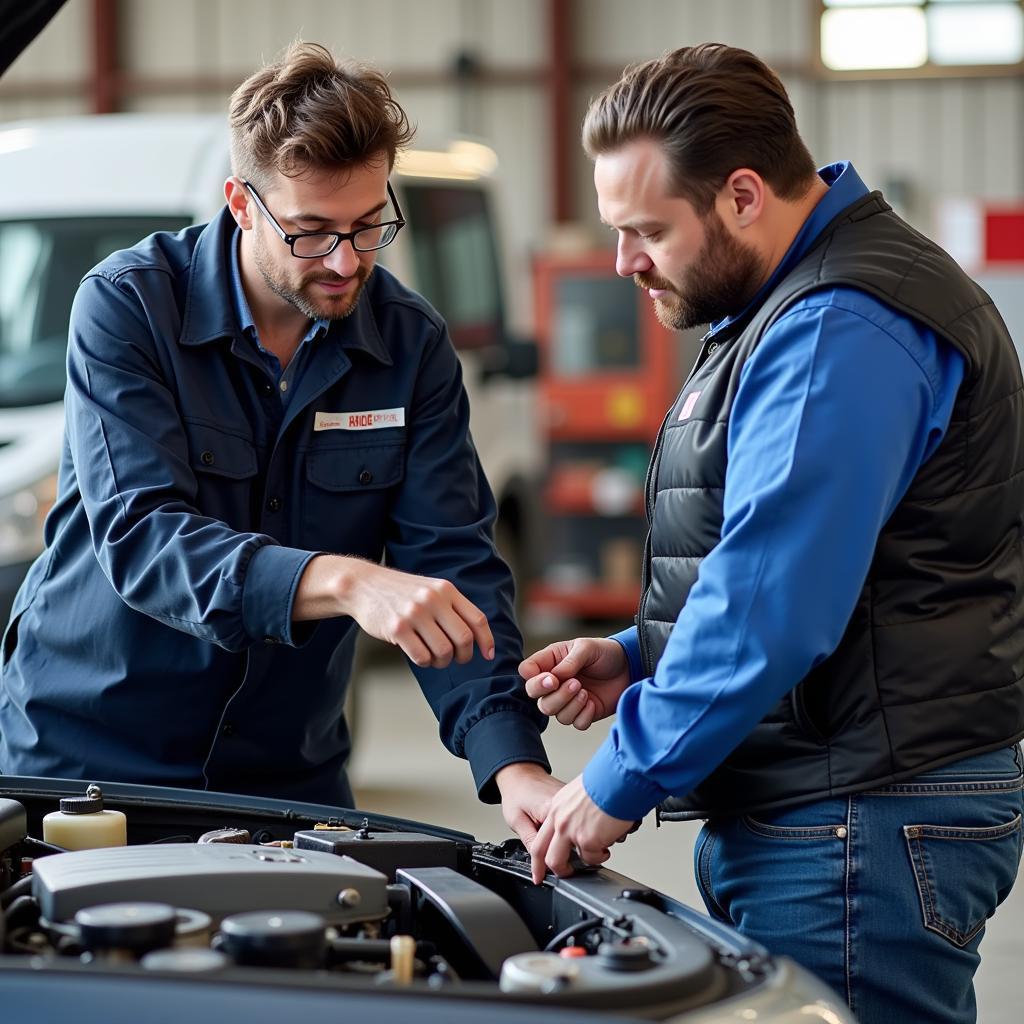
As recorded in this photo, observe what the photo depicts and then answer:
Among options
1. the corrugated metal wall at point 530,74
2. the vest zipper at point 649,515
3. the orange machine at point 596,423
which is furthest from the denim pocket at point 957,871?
the corrugated metal wall at point 530,74

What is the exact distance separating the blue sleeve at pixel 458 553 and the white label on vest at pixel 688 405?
440 millimetres

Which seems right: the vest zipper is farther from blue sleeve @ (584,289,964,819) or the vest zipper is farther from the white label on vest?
blue sleeve @ (584,289,964,819)

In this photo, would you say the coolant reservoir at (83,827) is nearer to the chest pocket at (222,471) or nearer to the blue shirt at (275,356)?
the chest pocket at (222,471)

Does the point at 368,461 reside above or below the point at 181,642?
above

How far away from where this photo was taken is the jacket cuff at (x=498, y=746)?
175 cm

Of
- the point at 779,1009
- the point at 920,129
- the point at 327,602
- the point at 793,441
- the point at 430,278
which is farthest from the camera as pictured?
the point at 920,129

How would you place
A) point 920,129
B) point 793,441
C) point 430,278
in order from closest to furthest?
1. point 793,441
2. point 430,278
3. point 920,129

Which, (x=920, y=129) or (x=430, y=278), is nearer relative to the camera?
(x=430, y=278)

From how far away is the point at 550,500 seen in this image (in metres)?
7.83

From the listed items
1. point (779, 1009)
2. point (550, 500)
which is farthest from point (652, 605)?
point (550, 500)

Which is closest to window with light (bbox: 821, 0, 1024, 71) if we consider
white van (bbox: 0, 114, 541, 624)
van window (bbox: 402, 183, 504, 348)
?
van window (bbox: 402, 183, 504, 348)

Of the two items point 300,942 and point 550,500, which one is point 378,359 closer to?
point 300,942

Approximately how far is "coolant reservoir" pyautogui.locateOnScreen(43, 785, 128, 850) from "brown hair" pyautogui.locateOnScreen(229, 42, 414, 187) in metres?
0.75

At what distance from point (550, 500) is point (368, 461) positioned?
5.90 m
